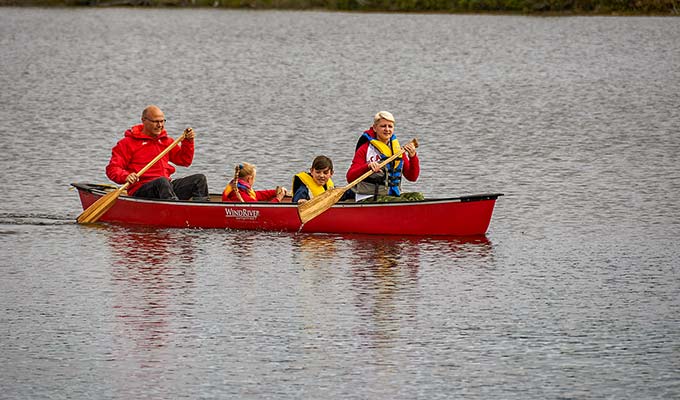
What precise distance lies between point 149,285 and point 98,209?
2977 mm

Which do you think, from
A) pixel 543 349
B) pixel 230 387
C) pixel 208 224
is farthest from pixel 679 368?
pixel 208 224

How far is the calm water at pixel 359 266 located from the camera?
10000 mm

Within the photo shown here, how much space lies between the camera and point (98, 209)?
1548cm

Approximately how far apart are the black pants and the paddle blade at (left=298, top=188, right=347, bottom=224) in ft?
4.51

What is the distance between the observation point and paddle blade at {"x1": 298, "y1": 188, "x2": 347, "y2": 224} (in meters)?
14.6

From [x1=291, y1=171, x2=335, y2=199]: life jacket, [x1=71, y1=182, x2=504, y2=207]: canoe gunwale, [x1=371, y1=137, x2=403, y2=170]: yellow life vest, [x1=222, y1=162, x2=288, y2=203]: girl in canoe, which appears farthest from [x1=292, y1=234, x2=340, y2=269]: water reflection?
[x1=371, y1=137, x2=403, y2=170]: yellow life vest

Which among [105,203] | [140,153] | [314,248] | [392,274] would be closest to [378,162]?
[314,248]

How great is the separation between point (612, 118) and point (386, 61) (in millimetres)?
13876

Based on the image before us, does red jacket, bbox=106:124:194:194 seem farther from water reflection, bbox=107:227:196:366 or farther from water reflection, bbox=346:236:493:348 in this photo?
water reflection, bbox=346:236:493:348

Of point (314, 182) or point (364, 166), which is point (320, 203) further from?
point (364, 166)

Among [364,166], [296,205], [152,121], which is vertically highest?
[152,121]

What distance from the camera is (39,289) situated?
12641 millimetres

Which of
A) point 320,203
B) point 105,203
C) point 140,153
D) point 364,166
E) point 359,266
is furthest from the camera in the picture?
point 140,153

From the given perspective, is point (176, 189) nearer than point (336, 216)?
No
